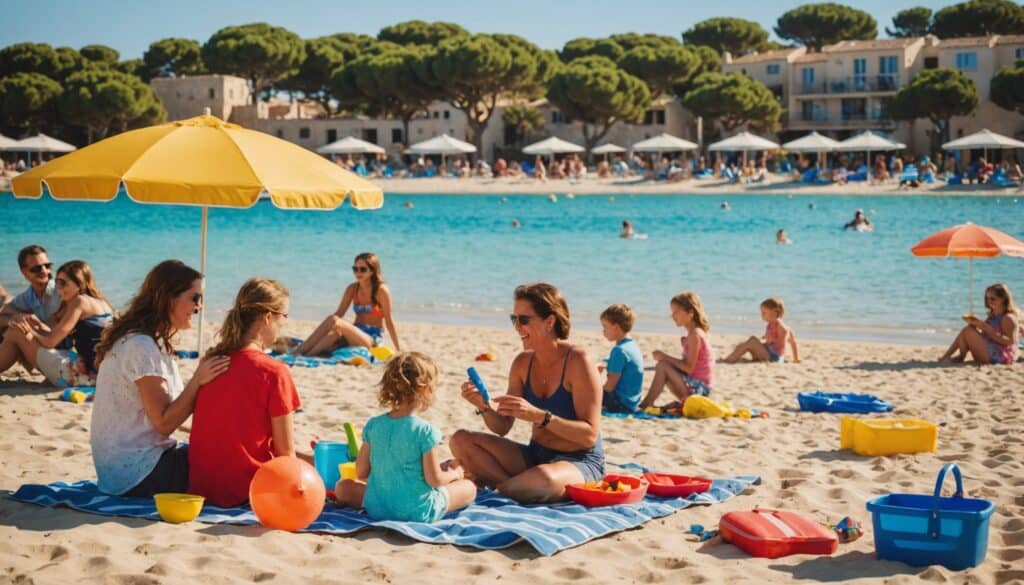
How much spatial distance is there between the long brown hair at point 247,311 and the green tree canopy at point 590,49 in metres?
62.2

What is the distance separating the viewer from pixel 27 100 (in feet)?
183

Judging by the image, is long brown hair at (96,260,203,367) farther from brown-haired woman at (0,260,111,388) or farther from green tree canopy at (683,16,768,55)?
green tree canopy at (683,16,768,55)

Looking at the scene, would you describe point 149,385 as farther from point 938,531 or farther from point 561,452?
point 938,531

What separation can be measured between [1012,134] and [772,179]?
51.0 feet

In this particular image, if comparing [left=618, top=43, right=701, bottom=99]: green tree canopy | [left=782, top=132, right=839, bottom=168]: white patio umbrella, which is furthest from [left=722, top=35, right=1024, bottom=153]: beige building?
[left=782, top=132, right=839, bottom=168]: white patio umbrella

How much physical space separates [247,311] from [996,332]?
23.4 feet

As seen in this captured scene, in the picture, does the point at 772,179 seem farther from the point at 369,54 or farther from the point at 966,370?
the point at 966,370

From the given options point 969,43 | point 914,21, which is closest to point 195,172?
point 969,43

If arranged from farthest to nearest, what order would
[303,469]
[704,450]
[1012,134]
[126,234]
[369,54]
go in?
1. [369,54]
2. [1012,134]
3. [126,234]
4. [704,450]
5. [303,469]

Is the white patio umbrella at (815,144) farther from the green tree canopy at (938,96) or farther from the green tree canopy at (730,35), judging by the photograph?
the green tree canopy at (730,35)

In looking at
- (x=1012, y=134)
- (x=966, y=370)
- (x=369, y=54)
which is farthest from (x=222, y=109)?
(x=966, y=370)

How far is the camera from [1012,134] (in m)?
53.0

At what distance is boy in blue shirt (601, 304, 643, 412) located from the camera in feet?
22.3

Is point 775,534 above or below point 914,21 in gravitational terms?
below
